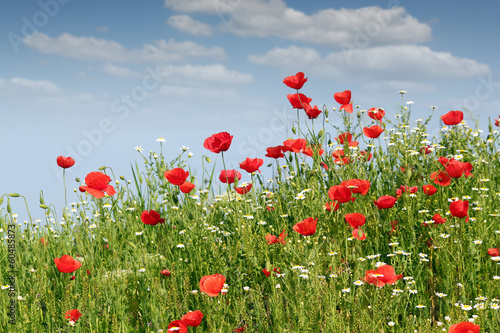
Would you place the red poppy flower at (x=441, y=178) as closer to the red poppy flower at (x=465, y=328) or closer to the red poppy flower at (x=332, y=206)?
the red poppy flower at (x=332, y=206)

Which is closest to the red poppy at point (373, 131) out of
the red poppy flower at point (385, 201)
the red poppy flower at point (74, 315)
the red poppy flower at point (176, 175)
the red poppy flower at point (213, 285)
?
the red poppy flower at point (385, 201)

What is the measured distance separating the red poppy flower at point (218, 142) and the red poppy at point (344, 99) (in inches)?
56.4

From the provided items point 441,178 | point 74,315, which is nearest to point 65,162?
point 74,315

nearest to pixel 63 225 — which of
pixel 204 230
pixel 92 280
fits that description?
pixel 92 280

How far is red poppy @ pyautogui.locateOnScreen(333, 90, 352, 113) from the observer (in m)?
5.14

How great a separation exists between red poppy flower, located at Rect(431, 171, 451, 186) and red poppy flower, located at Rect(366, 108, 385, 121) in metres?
1.13

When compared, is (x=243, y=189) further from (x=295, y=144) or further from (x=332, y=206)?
(x=332, y=206)

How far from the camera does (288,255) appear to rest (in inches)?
143

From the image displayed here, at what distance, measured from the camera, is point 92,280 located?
153 inches

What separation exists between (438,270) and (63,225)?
357cm

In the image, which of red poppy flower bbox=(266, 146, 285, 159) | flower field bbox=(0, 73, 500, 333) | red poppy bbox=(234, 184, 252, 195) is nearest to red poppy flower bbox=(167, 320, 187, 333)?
flower field bbox=(0, 73, 500, 333)

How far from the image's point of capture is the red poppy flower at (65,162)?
16.2 feet

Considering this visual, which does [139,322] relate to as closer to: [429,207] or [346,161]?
[346,161]

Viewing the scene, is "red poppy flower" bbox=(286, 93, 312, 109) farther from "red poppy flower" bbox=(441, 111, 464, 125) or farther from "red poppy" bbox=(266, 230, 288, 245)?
"red poppy flower" bbox=(441, 111, 464, 125)
